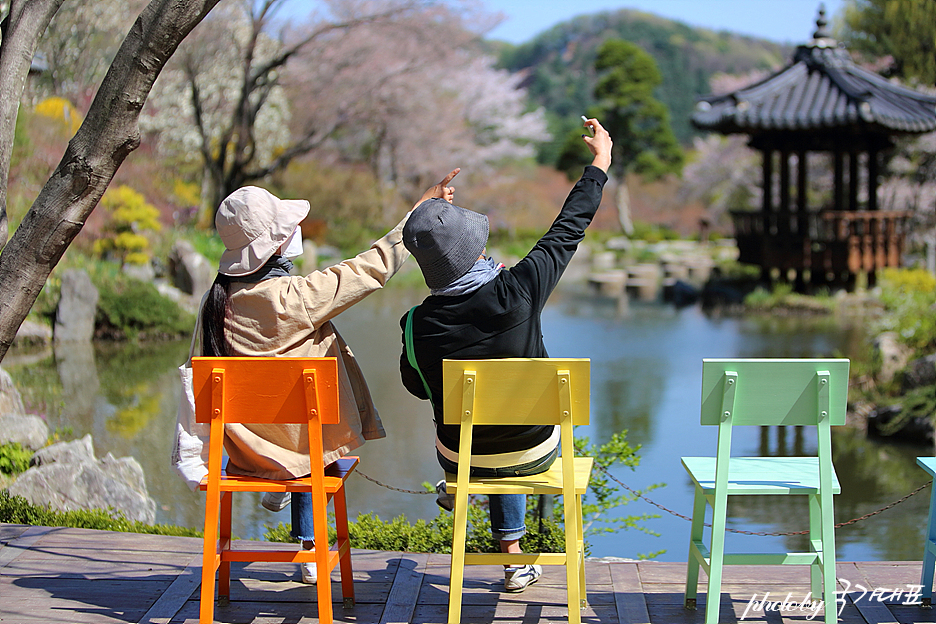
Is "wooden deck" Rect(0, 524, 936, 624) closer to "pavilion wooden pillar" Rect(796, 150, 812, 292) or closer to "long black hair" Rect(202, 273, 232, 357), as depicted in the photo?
"long black hair" Rect(202, 273, 232, 357)

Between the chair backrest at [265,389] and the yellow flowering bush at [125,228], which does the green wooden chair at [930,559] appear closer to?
the chair backrest at [265,389]

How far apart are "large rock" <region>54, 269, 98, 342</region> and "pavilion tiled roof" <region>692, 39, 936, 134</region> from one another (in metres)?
7.90

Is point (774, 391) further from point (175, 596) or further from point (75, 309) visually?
point (75, 309)

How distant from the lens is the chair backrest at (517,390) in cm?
198

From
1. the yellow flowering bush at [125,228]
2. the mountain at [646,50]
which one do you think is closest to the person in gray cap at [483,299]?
the yellow flowering bush at [125,228]

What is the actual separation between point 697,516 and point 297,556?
1.09 meters

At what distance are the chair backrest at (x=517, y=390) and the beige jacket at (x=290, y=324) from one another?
0.39 m

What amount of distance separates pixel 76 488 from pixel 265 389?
1909mm

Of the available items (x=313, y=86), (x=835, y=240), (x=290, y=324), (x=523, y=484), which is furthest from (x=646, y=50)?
(x=523, y=484)

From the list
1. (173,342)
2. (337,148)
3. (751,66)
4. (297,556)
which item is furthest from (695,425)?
(751,66)

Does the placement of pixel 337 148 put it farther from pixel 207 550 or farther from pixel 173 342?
pixel 207 550

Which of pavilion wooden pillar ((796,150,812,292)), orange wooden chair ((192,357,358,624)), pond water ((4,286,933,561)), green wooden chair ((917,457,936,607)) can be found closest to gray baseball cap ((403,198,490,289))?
orange wooden chair ((192,357,358,624))

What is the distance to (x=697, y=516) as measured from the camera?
2.34 metres

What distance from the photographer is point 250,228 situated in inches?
87.5
